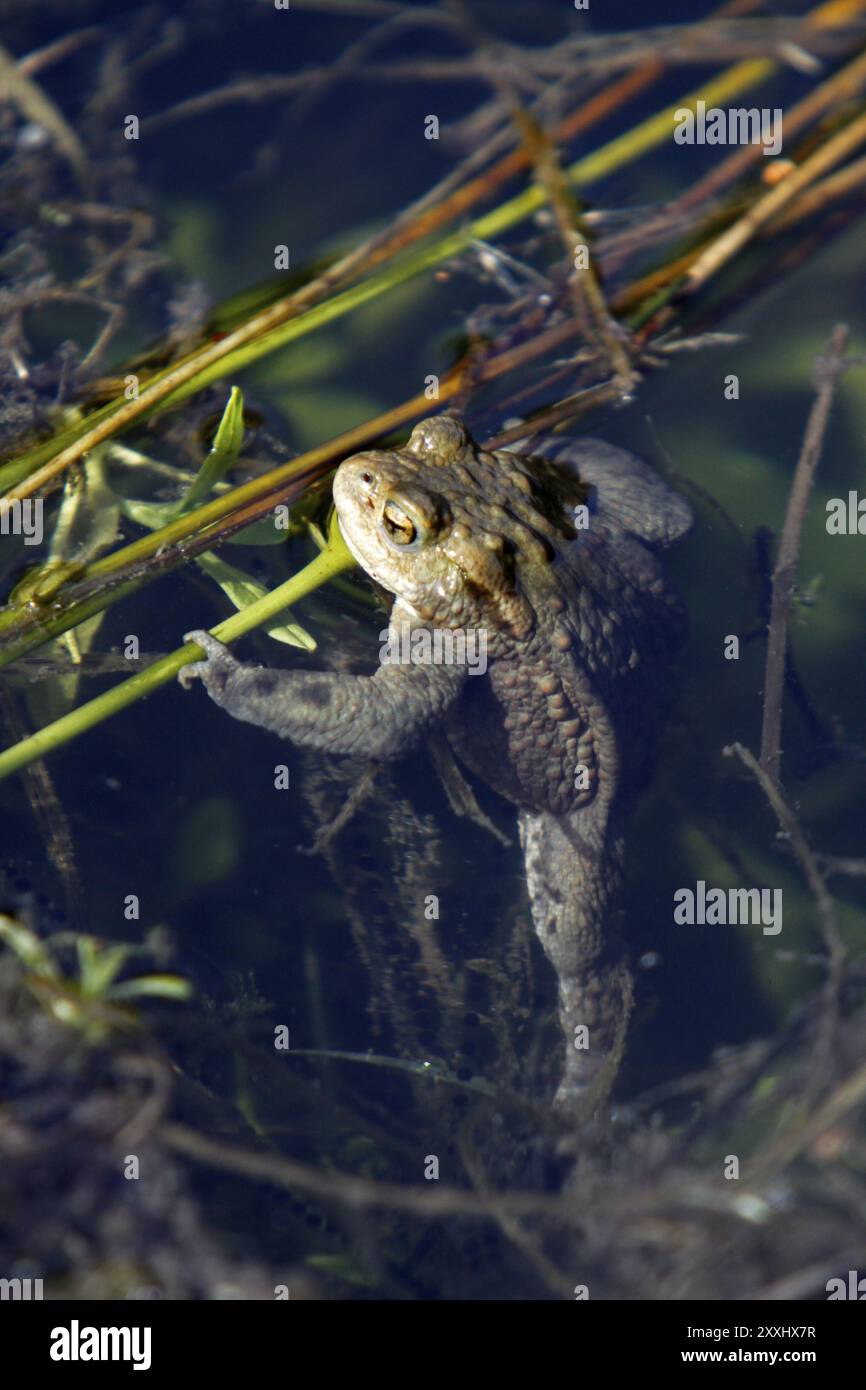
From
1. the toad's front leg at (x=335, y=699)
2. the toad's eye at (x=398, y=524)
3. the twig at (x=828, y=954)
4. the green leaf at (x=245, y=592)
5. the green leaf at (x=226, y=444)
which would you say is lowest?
the twig at (x=828, y=954)

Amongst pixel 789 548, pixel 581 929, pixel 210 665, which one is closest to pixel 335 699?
pixel 210 665

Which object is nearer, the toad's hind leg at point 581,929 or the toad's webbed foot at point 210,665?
the toad's webbed foot at point 210,665

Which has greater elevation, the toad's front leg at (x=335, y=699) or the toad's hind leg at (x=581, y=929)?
the toad's front leg at (x=335, y=699)

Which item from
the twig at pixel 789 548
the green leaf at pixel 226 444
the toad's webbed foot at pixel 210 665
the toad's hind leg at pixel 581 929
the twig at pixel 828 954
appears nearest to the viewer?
the twig at pixel 828 954

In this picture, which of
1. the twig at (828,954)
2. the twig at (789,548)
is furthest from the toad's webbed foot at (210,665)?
the twig at (789,548)

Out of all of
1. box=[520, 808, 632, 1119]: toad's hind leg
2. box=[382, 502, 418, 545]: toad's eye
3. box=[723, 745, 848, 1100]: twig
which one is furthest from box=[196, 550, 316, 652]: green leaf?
box=[723, 745, 848, 1100]: twig

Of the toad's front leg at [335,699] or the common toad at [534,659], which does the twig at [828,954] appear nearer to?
the common toad at [534,659]

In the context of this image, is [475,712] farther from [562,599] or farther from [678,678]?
[678,678]
